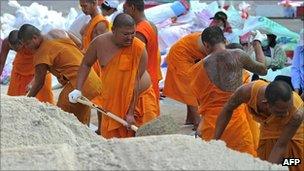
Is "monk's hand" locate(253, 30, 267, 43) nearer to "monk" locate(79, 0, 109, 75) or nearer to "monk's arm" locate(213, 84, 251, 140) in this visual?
"monk" locate(79, 0, 109, 75)

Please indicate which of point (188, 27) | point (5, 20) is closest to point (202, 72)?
point (188, 27)

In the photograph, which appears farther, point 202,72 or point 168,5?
point 168,5

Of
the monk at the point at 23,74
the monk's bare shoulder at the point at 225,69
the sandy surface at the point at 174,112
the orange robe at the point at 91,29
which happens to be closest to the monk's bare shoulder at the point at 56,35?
the monk at the point at 23,74

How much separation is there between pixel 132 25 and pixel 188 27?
17.4 ft

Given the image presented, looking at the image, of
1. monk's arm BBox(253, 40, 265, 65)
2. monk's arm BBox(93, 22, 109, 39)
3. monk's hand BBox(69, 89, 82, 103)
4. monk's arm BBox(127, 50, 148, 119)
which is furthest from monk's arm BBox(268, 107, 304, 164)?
monk's arm BBox(93, 22, 109, 39)

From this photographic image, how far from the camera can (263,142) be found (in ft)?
17.7

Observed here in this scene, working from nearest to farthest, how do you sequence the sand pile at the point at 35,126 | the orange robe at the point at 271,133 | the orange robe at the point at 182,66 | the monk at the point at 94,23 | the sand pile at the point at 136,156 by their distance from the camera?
1. the sand pile at the point at 136,156
2. the sand pile at the point at 35,126
3. the orange robe at the point at 271,133
4. the orange robe at the point at 182,66
5. the monk at the point at 94,23

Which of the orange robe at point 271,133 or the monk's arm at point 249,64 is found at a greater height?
the monk's arm at point 249,64

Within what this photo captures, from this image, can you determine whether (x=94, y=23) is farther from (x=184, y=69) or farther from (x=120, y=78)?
(x=120, y=78)

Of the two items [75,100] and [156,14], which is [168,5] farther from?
[75,100]

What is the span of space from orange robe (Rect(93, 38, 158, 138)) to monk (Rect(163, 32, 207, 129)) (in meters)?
0.94

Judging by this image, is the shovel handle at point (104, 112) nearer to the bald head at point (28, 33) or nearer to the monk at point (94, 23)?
the bald head at point (28, 33)

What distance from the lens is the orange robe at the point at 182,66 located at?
761cm

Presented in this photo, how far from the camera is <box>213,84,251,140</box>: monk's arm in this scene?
17.4 ft
